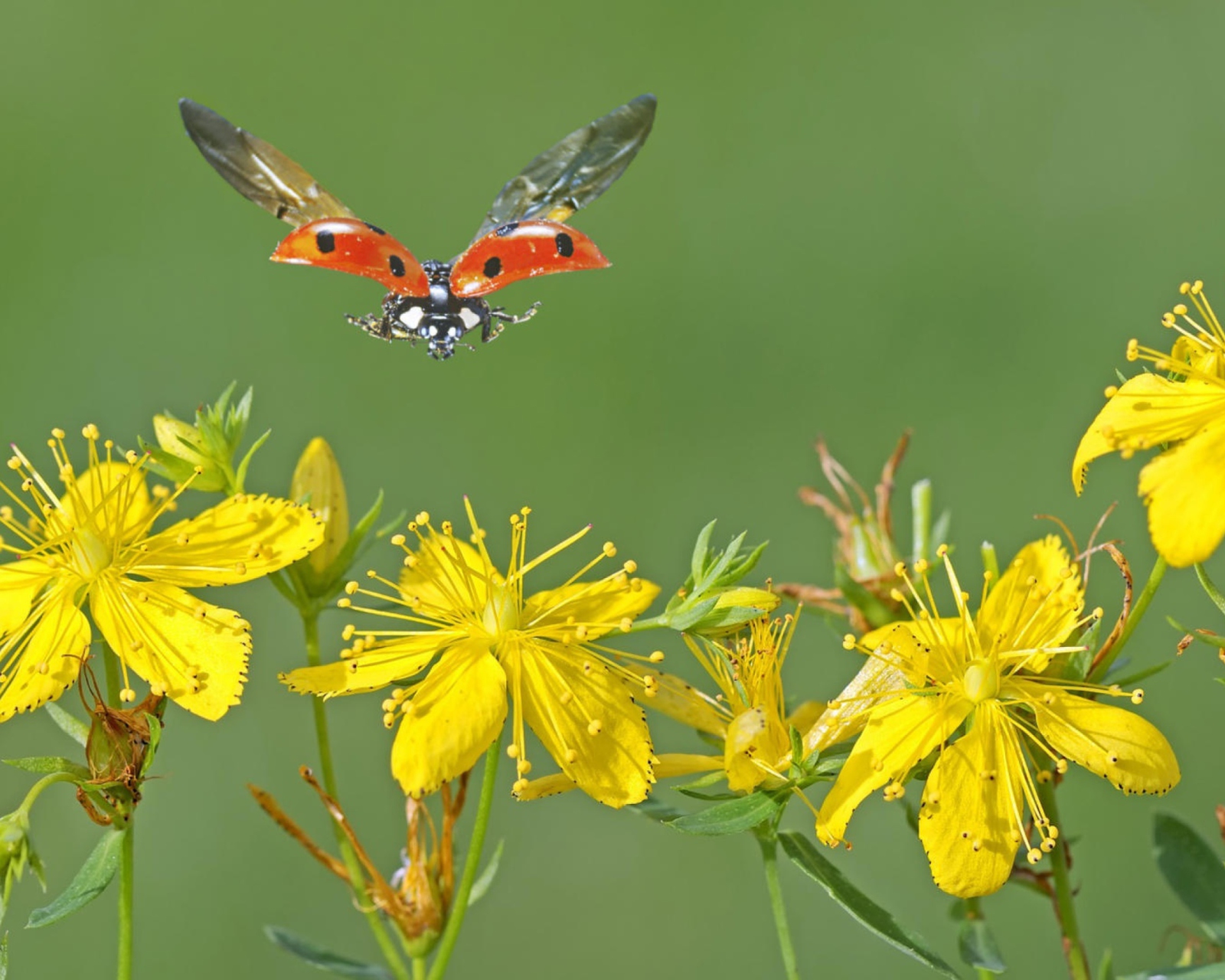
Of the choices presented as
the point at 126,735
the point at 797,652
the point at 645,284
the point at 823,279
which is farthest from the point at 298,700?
the point at 126,735

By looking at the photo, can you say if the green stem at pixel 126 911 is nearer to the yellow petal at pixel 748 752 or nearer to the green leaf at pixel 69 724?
the green leaf at pixel 69 724

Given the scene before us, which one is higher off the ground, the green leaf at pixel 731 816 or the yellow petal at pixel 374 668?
the yellow petal at pixel 374 668

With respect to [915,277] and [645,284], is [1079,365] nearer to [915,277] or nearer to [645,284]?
[915,277]

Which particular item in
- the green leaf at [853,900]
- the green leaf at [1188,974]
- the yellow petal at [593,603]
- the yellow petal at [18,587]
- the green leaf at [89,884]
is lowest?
the green leaf at [1188,974]

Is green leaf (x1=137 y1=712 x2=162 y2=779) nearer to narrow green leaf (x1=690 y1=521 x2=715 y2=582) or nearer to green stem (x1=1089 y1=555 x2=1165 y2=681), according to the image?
narrow green leaf (x1=690 y1=521 x2=715 y2=582)

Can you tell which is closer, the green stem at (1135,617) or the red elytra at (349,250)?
the red elytra at (349,250)

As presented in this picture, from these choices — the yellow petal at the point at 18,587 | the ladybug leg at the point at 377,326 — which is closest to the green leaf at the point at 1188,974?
the ladybug leg at the point at 377,326

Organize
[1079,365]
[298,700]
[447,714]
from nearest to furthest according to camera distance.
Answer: [447,714] → [298,700] → [1079,365]
